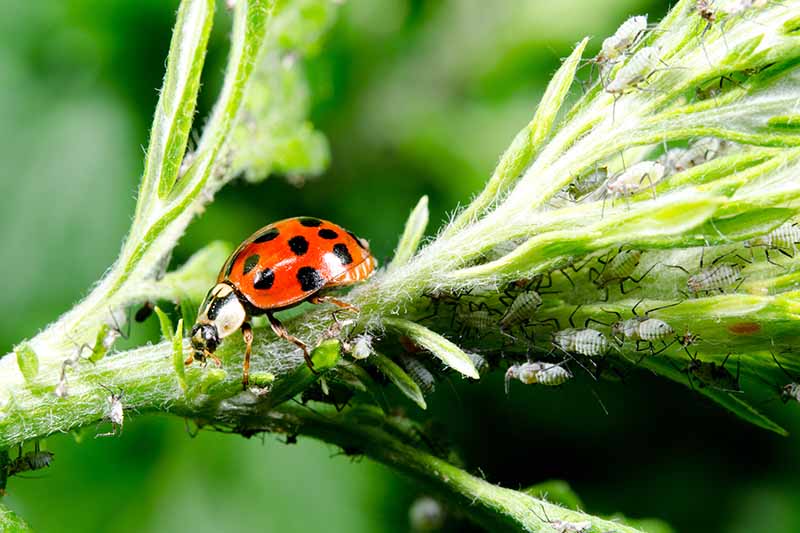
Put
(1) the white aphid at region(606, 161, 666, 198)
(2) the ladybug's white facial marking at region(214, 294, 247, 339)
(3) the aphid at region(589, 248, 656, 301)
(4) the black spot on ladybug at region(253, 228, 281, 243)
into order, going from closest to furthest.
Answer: (1) the white aphid at region(606, 161, 666, 198) → (3) the aphid at region(589, 248, 656, 301) → (2) the ladybug's white facial marking at region(214, 294, 247, 339) → (4) the black spot on ladybug at region(253, 228, 281, 243)

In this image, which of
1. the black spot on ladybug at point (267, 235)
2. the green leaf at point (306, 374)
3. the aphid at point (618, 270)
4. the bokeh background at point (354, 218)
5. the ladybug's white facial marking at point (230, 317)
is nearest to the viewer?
the green leaf at point (306, 374)

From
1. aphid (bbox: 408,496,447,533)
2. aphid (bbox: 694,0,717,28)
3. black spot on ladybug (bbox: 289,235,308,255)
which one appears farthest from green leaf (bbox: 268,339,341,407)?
aphid (bbox: 408,496,447,533)

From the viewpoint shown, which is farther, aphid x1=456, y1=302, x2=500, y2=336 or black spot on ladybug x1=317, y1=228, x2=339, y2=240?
black spot on ladybug x1=317, y1=228, x2=339, y2=240

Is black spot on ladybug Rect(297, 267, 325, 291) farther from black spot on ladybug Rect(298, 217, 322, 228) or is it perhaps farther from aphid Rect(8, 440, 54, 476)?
aphid Rect(8, 440, 54, 476)

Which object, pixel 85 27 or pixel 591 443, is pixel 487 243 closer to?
pixel 591 443

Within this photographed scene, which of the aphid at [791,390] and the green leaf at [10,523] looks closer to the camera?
the green leaf at [10,523]

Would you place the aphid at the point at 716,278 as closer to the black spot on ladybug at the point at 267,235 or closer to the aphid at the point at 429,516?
the black spot on ladybug at the point at 267,235

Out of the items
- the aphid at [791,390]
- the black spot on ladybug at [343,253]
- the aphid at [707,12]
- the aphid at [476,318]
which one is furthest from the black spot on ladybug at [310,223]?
the aphid at [791,390]
